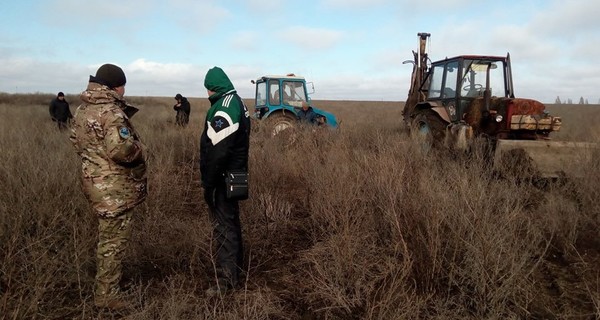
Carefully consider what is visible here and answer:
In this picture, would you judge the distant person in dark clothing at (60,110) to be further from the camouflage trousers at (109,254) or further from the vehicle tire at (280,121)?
the camouflage trousers at (109,254)

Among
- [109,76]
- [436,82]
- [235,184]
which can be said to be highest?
[436,82]

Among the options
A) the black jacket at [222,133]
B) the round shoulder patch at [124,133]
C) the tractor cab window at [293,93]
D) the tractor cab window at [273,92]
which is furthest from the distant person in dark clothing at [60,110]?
the round shoulder patch at [124,133]

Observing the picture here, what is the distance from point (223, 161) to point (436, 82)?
6907mm

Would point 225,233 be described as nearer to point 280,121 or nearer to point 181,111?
point 280,121

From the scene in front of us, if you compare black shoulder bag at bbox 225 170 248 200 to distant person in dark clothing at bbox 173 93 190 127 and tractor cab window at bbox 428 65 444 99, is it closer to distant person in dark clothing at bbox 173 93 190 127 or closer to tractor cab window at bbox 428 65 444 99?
tractor cab window at bbox 428 65 444 99

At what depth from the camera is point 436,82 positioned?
883 cm

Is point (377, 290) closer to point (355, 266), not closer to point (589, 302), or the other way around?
point (355, 266)

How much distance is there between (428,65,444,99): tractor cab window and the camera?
28.3ft

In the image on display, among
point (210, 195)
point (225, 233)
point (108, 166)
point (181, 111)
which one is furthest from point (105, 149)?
point (181, 111)

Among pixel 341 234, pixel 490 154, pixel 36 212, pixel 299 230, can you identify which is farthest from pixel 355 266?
pixel 490 154

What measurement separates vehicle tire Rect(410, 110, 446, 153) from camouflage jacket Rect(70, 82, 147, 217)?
5.74 m

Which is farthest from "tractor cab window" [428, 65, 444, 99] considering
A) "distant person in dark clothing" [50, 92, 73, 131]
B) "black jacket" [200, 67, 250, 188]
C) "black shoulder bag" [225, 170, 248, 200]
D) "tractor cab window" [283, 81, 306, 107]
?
"distant person in dark clothing" [50, 92, 73, 131]

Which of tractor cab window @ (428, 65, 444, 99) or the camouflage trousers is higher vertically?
tractor cab window @ (428, 65, 444, 99)

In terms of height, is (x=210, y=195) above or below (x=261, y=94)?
below
